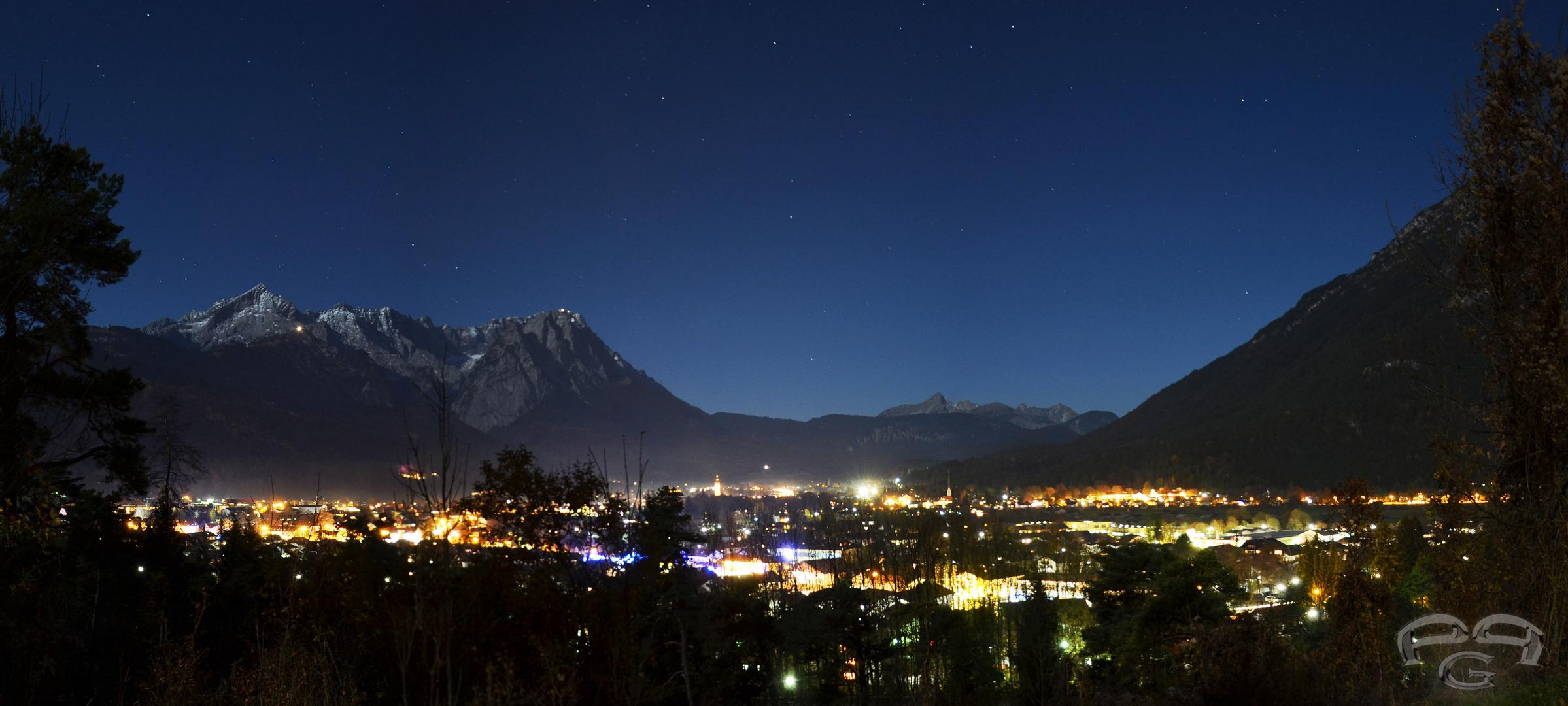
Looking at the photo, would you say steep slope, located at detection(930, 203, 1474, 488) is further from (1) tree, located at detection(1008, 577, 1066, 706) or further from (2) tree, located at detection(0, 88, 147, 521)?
(2) tree, located at detection(0, 88, 147, 521)

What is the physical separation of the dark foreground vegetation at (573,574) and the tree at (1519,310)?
0.08 ft

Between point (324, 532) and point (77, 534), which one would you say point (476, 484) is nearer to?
point (77, 534)

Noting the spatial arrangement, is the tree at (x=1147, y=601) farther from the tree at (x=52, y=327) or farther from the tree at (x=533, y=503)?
the tree at (x=52, y=327)

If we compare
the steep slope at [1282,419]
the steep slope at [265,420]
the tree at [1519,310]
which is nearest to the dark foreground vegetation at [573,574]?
the tree at [1519,310]

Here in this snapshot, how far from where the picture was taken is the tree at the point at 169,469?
1980 cm

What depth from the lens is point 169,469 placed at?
20547 millimetres

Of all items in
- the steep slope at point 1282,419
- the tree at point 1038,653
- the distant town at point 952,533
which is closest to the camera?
the tree at point 1038,653

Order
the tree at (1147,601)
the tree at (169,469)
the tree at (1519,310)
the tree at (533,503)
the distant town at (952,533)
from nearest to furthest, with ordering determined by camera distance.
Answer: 1. the tree at (1519,310)
2. the tree at (533,503)
3. the tree at (169,469)
4. the tree at (1147,601)
5. the distant town at (952,533)

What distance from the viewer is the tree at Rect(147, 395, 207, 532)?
1980 cm

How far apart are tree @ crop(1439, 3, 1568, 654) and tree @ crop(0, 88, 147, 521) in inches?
587

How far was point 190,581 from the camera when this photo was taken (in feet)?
59.5

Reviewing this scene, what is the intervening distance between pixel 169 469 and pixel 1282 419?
128453 mm

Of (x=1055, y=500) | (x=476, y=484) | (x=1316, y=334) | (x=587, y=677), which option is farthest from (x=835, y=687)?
(x=1316, y=334)

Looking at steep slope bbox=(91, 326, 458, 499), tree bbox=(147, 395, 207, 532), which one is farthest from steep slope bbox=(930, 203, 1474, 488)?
steep slope bbox=(91, 326, 458, 499)
